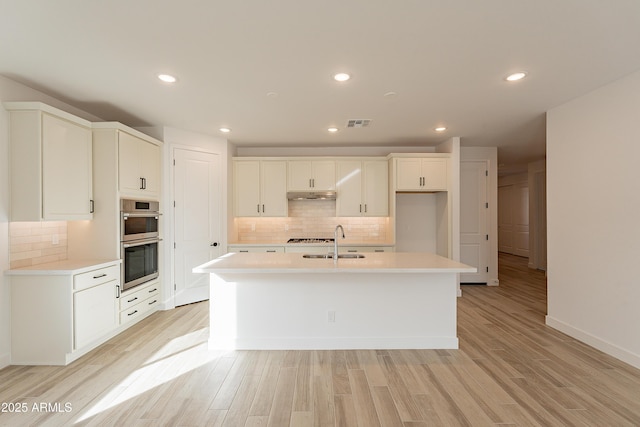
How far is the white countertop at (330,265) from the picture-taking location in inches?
107

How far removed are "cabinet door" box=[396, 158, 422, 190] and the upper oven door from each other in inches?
147

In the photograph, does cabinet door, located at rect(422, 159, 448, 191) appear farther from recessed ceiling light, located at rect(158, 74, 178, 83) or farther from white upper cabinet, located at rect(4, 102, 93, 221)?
white upper cabinet, located at rect(4, 102, 93, 221)

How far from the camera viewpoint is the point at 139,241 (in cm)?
384

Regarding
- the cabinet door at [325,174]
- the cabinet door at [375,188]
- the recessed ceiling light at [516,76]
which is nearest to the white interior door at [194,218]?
the cabinet door at [325,174]

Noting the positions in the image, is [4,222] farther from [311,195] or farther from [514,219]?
[514,219]

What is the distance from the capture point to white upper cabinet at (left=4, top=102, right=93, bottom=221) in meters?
2.75

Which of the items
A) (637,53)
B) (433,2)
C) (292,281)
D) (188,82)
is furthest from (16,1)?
(637,53)

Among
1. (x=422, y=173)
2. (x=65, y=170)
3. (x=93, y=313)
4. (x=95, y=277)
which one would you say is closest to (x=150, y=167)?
(x=65, y=170)

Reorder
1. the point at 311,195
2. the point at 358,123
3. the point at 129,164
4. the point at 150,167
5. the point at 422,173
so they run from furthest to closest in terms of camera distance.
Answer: the point at 311,195, the point at 422,173, the point at 358,123, the point at 150,167, the point at 129,164

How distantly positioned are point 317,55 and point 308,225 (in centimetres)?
352

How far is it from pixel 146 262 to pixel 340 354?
2780 millimetres

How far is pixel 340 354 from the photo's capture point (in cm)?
296

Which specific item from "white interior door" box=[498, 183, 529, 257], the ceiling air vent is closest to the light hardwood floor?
the ceiling air vent

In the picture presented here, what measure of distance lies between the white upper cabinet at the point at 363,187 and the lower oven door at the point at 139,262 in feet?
9.50
